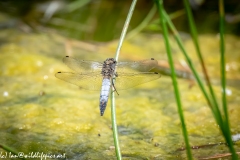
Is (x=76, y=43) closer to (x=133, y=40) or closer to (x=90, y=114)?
(x=133, y=40)

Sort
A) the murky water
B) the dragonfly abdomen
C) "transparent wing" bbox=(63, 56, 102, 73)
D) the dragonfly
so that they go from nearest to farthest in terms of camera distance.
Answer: the murky water → the dragonfly abdomen → the dragonfly → "transparent wing" bbox=(63, 56, 102, 73)

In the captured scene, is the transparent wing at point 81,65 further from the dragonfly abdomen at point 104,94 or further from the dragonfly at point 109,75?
the dragonfly abdomen at point 104,94

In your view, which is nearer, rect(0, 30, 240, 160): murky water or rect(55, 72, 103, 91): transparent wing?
rect(0, 30, 240, 160): murky water

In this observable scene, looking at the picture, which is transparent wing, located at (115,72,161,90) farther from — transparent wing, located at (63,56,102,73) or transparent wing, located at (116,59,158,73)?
transparent wing, located at (63,56,102,73)

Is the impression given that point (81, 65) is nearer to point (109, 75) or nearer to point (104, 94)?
point (109, 75)

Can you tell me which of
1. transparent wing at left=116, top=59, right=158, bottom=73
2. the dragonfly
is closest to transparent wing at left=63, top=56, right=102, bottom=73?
the dragonfly

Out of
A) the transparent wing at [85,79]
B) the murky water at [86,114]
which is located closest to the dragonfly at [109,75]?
the transparent wing at [85,79]
